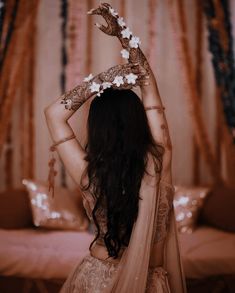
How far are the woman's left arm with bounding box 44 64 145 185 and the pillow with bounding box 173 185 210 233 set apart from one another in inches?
85.2

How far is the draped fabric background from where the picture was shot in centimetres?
407

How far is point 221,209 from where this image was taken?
3631 millimetres

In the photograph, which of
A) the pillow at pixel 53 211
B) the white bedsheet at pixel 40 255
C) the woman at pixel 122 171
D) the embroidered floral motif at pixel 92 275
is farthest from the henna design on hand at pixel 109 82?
the pillow at pixel 53 211

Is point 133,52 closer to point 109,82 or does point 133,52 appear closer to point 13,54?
point 109,82

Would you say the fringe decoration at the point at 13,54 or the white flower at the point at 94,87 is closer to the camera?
the white flower at the point at 94,87

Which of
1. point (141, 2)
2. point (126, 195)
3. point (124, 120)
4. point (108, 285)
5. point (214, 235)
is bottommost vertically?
point (214, 235)

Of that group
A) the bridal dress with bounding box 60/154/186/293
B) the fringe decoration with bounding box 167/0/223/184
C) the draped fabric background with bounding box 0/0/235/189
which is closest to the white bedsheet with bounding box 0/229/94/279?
the draped fabric background with bounding box 0/0/235/189

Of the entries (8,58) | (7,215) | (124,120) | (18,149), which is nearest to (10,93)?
(8,58)

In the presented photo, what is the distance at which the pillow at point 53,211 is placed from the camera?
363 cm

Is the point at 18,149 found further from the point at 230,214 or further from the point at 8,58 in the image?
the point at 230,214

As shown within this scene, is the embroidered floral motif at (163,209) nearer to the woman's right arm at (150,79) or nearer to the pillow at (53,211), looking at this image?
the woman's right arm at (150,79)

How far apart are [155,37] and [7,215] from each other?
1930 millimetres

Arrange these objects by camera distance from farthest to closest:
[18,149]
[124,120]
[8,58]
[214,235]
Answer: [18,149], [8,58], [214,235], [124,120]

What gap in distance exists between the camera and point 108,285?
1565 millimetres
